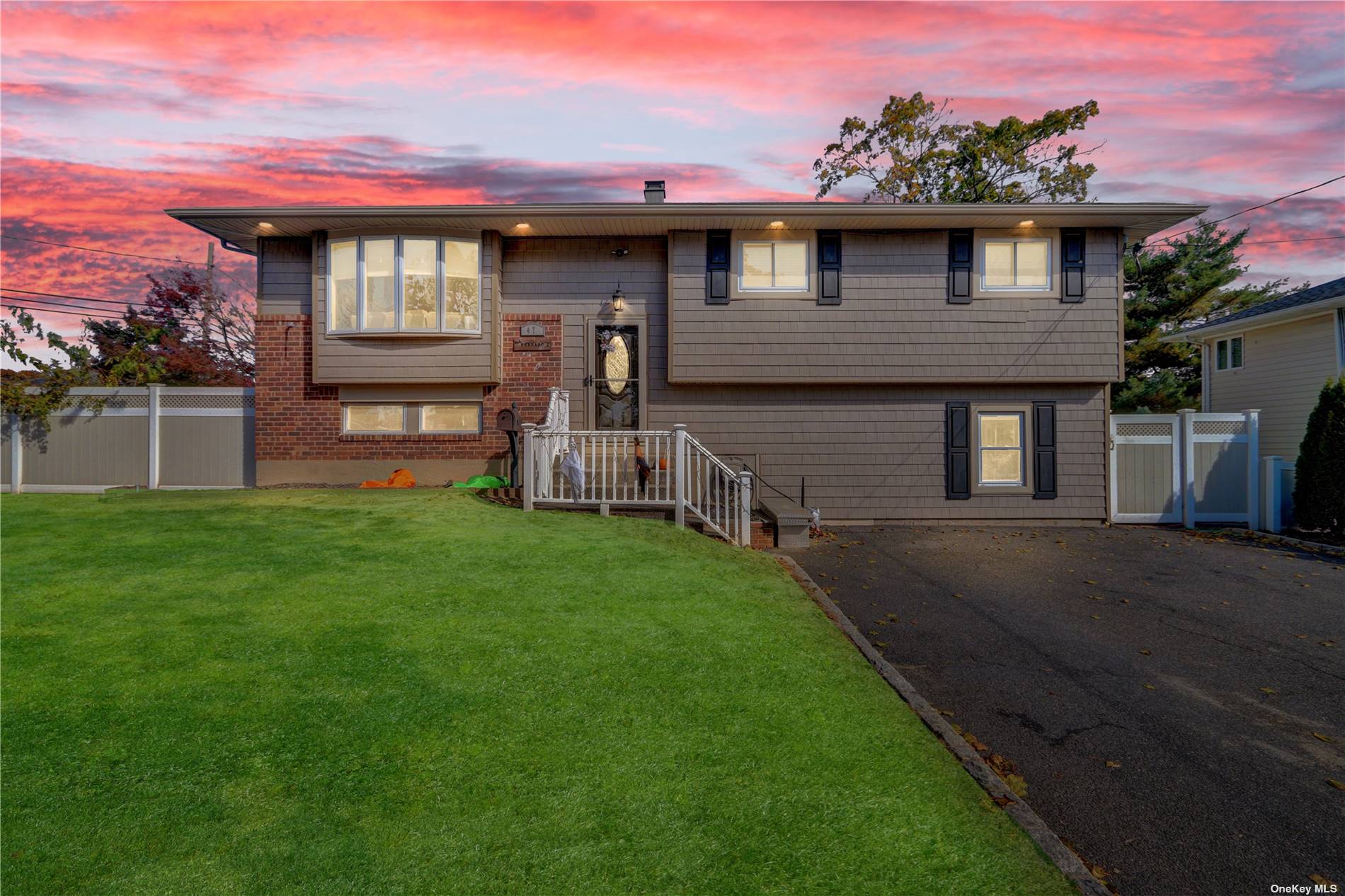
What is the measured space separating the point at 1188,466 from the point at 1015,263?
5.06m

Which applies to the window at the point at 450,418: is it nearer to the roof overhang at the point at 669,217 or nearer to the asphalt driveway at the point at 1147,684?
the roof overhang at the point at 669,217

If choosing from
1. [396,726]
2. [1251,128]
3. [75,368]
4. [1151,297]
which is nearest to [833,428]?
[396,726]

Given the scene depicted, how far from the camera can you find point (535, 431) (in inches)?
372

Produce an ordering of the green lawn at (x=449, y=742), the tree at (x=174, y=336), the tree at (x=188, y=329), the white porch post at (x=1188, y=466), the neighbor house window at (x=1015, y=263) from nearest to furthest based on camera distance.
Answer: the green lawn at (x=449, y=742) < the neighbor house window at (x=1015, y=263) < the white porch post at (x=1188, y=466) < the tree at (x=174, y=336) < the tree at (x=188, y=329)

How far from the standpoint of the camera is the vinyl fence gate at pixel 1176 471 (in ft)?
41.7

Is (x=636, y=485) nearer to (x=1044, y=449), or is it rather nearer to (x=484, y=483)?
(x=484, y=483)

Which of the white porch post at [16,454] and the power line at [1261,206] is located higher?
the power line at [1261,206]

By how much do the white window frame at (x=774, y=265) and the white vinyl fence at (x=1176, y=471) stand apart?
6414mm

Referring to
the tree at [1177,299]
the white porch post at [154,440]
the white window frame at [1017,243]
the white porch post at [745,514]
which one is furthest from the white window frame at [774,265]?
the tree at [1177,299]

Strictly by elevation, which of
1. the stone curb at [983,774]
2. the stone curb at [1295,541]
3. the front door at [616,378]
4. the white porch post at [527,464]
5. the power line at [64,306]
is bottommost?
the stone curb at [983,774]

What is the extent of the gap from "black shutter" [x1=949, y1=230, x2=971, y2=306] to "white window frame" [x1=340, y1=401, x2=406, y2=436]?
1026cm

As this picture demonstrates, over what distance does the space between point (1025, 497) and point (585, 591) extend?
33.3 feet

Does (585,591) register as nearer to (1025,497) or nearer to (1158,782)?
(1158,782)

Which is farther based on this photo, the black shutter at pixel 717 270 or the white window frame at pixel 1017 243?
the white window frame at pixel 1017 243
